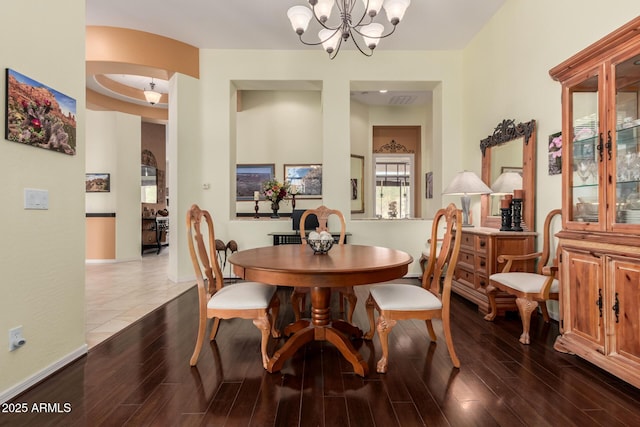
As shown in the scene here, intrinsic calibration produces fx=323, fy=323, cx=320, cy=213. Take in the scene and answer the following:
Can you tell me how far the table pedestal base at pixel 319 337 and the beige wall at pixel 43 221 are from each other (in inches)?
54.5

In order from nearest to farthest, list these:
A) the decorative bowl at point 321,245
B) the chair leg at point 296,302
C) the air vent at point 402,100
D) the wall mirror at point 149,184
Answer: the decorative bowl at point 321,245, the chair leg at point 296,302, the air vent at point 402,100, the wall mirror at point 149,184

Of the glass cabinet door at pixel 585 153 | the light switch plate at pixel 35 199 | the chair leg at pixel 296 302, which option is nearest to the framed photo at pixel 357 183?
the chair leg at pixel 296 302

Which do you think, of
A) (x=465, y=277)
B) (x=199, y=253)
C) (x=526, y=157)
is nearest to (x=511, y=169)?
(x=526, y=157)

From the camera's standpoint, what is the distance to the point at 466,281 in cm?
362

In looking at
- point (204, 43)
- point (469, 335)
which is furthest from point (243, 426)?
point (204, 43)

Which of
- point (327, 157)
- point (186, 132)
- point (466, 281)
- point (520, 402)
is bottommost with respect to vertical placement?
point (520, 402)

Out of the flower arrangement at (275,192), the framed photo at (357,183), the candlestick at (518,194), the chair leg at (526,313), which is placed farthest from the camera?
the framed photo at (357,183)

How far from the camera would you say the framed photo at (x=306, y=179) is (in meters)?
6.84

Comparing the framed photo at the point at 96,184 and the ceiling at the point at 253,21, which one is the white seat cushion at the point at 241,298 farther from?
the framed photo at the point at 96,184

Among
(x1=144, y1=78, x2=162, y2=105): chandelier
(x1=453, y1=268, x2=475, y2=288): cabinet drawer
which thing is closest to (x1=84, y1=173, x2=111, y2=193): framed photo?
(x1=144, y1=78, x2=162, y2=105): chandelier

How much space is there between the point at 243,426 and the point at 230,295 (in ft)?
2.67

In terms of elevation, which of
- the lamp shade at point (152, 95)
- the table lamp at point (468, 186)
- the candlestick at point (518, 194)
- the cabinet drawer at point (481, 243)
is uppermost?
the lamp shade at point (152, 95)

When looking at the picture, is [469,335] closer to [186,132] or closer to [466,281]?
[466,281]

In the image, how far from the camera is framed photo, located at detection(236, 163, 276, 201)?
686cm
